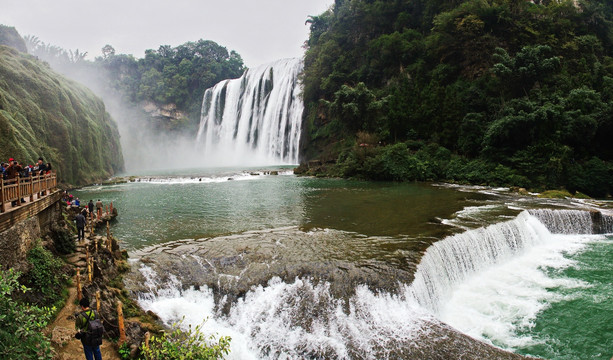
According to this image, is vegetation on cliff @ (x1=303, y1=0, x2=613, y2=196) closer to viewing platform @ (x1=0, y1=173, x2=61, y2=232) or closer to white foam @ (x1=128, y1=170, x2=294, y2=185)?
white foam @ (x1=128, y1=170, x2=294, y2=185)

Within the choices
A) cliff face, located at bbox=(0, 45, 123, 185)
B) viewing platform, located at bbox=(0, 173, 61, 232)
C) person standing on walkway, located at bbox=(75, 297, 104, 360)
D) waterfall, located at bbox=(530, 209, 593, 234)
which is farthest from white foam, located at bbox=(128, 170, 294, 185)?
person standing on walkway, located at bbox=(75, 297, 104, 360)

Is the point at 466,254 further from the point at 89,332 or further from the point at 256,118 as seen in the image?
the point at 256,118

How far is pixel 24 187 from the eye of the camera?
28.2 ft

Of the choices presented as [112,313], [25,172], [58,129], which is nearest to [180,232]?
[25,172]

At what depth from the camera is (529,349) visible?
7.24 m

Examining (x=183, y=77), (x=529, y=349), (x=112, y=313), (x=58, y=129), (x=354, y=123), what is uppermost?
(x=183, y=77)

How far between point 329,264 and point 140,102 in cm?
7496

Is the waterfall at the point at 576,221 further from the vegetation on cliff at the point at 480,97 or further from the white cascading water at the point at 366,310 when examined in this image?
the vegetation on cliff at the point at 480,97

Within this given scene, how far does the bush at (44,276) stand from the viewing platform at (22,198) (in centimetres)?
89

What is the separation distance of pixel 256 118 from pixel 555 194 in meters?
39.2

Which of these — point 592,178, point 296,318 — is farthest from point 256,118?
point 296,318

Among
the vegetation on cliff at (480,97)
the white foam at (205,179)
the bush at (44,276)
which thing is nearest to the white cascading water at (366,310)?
the bush at (44,276)

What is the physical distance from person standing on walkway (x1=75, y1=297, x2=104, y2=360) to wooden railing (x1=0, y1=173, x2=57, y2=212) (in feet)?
11.5

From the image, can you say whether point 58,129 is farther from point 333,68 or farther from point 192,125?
point 192,125
